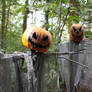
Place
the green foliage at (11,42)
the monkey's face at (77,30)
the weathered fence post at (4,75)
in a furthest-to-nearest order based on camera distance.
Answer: the green foliage at (11,42) < the monkey's face at (77,30) < the weathered fence post at (4,75)

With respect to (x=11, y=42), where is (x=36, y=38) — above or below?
above

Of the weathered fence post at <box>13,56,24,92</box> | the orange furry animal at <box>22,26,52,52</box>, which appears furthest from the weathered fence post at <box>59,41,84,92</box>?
the weathered fence post at <box>13,56,24,92</box>

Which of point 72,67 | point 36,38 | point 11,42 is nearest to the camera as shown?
point 36,38

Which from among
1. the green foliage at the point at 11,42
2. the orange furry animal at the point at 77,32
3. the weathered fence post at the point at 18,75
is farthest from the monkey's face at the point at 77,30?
the green foliage at the point at 11,42

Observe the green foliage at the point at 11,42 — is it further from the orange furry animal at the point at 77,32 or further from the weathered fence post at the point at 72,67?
the orange furry animal at the point at 77,32

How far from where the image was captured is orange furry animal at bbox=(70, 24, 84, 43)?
158cm

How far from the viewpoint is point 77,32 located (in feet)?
5.25

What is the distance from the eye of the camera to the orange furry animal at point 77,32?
1.58m

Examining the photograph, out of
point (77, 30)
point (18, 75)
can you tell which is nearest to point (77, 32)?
point (77, 30)

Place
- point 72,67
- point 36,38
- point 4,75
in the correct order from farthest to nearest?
point 72,67
point 36,38
point 4,75

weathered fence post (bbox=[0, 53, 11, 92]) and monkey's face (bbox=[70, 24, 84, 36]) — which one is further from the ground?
monkey's face (bbox=[70, 24, 84, 36])

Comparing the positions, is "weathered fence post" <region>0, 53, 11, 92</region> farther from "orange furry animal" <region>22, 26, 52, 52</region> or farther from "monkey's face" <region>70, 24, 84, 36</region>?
"monkey's face" <region>70, 24, 84, 36</region>

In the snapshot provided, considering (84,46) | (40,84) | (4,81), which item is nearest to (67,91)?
(84,46)

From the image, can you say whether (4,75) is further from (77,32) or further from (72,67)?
(72,67)
